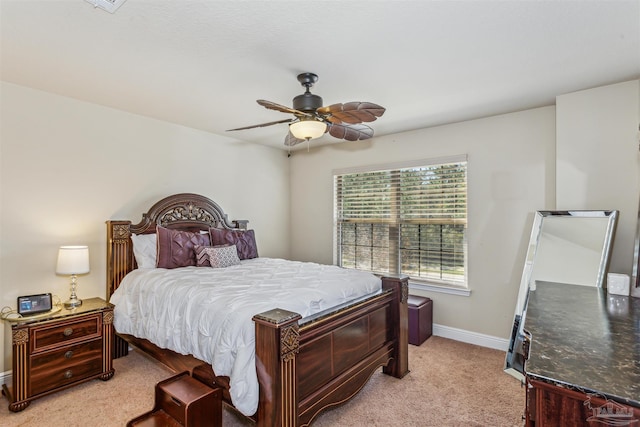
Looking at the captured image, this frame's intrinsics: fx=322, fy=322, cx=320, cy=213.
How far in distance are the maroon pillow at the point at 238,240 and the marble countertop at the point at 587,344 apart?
3069 mm

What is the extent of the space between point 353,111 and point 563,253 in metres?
2.27

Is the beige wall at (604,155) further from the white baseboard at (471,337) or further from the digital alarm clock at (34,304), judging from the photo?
the digital alarm clock at (34,304)

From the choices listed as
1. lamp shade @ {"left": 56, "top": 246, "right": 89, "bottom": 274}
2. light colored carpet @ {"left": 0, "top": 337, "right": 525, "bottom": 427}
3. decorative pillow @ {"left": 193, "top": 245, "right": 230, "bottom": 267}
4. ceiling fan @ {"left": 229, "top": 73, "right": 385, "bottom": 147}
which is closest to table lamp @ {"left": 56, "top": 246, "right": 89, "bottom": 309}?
lamp shade @ {"left": 56, "top": 246, "right": 89, "bottom": 274}

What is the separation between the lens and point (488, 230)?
12.0ft

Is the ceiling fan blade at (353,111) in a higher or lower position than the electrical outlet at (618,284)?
higher

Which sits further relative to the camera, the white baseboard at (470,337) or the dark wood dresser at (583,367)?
the white baseboard at (470,337)

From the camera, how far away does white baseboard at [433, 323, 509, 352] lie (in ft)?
11.6

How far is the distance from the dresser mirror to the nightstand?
3.60 meters

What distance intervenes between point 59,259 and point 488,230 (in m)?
4.27

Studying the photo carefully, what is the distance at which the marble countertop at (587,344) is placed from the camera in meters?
0.92

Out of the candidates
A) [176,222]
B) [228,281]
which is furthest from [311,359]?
[176,222]

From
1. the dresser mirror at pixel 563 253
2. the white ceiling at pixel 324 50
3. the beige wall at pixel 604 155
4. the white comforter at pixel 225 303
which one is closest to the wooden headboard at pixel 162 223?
the white comforter at pixel 225 303

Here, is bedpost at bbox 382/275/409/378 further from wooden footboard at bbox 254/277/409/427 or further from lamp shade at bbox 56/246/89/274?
lamp shade at bbox 56/246/89/274

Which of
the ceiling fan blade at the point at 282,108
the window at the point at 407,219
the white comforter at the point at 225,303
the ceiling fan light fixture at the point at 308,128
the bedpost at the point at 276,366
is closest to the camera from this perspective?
the bedpost at the point at 276,366
